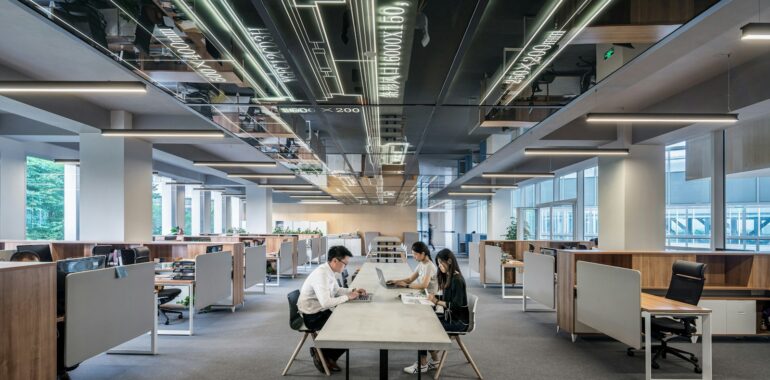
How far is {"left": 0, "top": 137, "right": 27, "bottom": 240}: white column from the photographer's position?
400 inches

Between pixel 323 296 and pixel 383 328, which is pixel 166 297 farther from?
pixel 383 328

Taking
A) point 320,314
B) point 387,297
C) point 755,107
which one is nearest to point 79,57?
point 320,314

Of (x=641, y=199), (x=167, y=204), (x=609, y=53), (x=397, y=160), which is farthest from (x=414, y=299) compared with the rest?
(x=167, y=204)

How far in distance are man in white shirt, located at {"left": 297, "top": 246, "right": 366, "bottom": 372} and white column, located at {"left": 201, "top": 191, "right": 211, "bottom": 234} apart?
21.2 meters

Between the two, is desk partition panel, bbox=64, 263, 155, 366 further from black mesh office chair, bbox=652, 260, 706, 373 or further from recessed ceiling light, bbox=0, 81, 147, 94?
black mesh office chair, bbox=652, 260, 706, 373

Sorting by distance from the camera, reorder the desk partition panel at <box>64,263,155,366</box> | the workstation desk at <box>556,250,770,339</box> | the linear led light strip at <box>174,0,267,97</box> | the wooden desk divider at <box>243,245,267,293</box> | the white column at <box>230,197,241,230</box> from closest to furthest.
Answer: the linear led light strip at <box>174,0,267,97</box> < the desk partition panel at <box>64,263,155,366</box> < the workstation desk at <box>556,250,770,339</box> < the wooden desk divider at <box>243,245,267,293</box> < the white column at <box>230,197,241,230</box>

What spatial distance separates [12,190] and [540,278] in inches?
444

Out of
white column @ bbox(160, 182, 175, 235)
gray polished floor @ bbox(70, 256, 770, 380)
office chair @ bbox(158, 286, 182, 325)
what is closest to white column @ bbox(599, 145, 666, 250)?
gray polished floor @ bbox(70, 256, 770, 380)

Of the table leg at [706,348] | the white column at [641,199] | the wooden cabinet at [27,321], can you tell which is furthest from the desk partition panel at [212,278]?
the white column at [641,199]

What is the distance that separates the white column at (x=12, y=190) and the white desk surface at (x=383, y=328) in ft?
32.7

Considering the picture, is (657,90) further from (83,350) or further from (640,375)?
(83,350)

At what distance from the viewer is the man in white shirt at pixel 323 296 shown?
172 inches

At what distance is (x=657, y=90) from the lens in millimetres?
6699

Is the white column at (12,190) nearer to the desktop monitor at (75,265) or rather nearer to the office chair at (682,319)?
the desktop monitor at (75,265)
